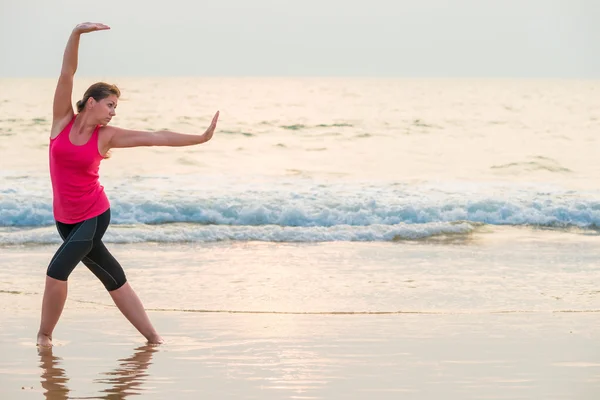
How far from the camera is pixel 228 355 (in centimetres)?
619

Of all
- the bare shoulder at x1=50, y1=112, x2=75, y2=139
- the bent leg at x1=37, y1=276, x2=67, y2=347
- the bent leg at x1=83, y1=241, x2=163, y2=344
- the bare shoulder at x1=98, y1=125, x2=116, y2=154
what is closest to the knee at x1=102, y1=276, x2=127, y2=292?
the bent leg at x1=83, y1=241, x2=163, y2=344

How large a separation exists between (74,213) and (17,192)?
13520mm

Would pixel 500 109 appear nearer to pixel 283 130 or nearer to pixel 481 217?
pixel 283 130

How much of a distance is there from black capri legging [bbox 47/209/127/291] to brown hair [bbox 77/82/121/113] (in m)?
0.67

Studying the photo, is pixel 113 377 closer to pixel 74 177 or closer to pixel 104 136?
pixel 74 177

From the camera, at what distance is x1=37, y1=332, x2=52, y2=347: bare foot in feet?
21.0

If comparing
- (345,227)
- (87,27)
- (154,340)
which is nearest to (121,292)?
(154,340)

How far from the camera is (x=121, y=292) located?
257 inches

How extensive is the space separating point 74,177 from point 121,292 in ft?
2.94

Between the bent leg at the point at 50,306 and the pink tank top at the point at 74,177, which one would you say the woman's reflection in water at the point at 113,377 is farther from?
the pink tank top at the point at 74,177

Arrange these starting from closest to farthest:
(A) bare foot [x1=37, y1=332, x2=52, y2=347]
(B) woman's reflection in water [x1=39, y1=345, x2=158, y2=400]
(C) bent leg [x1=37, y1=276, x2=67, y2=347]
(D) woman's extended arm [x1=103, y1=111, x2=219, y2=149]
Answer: (B) woman's reflection in water [x1=39, y1=345, x2=158, y2=400]
(D) woman's extended arm [x1=103, y1=111, x2=219, y2=149]
(C) bent leg [x1=37, y1=276, x2=67, y2=347]
(A) bare foot [x1=37, y1=332, x2=52, y2=347]

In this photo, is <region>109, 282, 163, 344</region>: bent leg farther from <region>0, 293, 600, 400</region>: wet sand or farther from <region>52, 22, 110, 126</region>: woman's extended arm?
<region>52, 22, 110, 126</region>: woman's extended arm

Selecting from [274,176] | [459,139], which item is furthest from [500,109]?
[274,176]

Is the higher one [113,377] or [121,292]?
[121,292]
